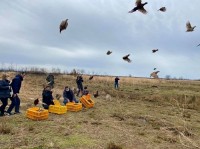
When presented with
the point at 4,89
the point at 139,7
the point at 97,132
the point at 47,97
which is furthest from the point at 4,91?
the point at 139,7

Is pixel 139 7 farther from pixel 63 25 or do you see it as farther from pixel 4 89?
pixel 4 89

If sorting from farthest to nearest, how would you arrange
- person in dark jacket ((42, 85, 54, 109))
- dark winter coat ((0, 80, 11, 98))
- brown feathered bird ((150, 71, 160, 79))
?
person in dark jacket ((42, 85, 54, 109))
dark winter coat ((0, 80, 11, 98))
brown feathered bird ((150, 71, 160, 79))

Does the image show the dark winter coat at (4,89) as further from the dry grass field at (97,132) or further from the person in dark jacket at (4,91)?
the dry grass field at (97,132)

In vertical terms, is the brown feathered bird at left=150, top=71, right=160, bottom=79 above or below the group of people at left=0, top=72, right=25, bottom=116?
above

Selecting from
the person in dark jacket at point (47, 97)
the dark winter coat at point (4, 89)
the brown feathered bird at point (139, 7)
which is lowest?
the person in dark jacket at point (47, 97)

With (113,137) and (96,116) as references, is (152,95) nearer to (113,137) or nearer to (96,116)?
(96,116)

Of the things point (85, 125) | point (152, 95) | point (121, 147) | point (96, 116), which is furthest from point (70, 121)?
point (152, 95)

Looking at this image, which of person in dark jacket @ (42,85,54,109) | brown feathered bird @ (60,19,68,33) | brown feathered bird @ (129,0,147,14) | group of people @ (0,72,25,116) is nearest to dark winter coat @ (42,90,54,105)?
person in dark jacket @ (42,85,54,109)

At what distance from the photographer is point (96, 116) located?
17.8 m

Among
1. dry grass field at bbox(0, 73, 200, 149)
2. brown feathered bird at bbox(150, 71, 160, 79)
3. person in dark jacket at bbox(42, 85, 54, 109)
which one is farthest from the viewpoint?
person in dark jacket at bbox(42, 85, 54, 109)

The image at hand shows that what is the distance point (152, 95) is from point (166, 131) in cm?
1807

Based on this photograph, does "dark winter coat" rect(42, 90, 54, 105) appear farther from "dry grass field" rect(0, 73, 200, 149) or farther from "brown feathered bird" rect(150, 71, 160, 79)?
"brown feathered bird" rect(150, 71, 160, 79)

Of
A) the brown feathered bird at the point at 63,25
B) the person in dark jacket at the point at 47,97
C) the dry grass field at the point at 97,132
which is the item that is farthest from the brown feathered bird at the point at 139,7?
the person in dark jacket at the point at 47,97

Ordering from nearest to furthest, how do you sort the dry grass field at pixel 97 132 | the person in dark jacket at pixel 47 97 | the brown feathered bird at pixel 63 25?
the brown feathered bird at pixel 63 25 < the dry grass field at pixel 97 132 < the person in dark jacket at pixel 47 97
